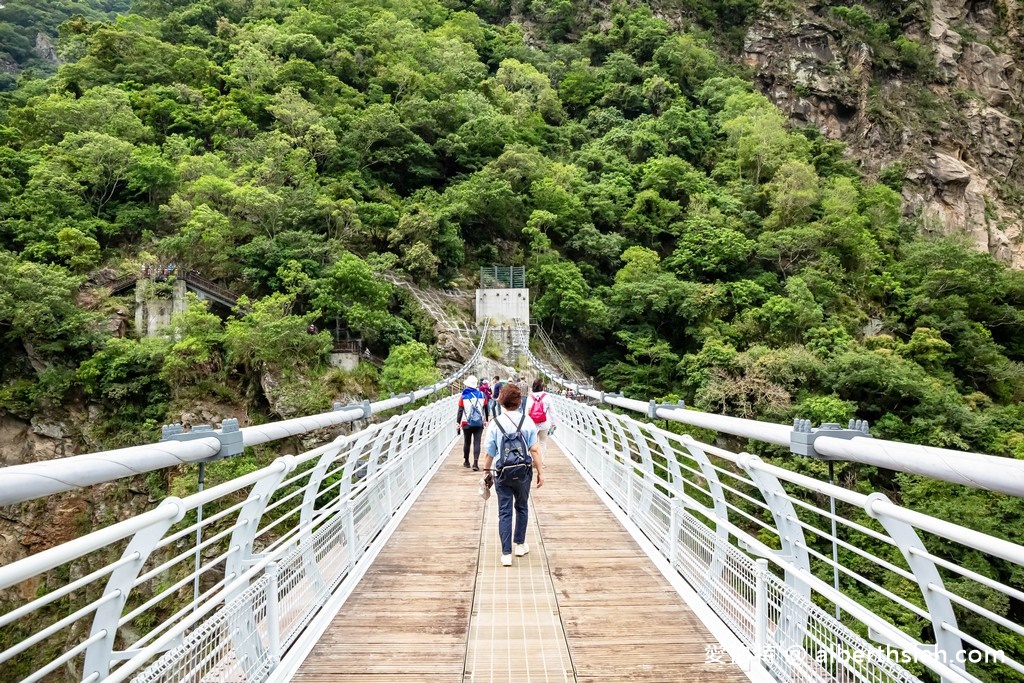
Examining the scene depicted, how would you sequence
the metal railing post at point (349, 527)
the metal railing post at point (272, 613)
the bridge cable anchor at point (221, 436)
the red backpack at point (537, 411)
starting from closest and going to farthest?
the metal railing post at point (272, 613) → the bridge cable anchor at point (221, 436) → the metal railing post at point (349, 527) → the red backpack at point (537, 411)

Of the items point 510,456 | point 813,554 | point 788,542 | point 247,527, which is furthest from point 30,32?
point 813,554

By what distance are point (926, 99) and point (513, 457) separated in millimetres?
60832

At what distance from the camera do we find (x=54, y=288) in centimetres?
2034

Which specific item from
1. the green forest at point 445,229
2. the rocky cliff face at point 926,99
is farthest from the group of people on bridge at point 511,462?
the rocky cliff face at point 926,99

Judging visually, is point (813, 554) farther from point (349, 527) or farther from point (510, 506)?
point (349, 527)

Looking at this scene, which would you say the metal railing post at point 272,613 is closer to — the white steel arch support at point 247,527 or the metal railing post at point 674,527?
the white steel arch support at point 247,527

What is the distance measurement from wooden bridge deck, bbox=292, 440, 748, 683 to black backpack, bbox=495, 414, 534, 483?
80 centimetres

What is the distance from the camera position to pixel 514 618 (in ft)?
12.4

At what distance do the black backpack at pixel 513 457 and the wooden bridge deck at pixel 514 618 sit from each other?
31.3 inches

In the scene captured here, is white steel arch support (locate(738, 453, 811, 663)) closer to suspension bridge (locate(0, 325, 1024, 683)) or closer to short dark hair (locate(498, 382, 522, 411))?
suspension bridge (locate(0, 325, 1024, 683))

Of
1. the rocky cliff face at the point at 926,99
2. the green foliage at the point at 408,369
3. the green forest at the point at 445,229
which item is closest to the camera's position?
the green forest at the point at 445,229

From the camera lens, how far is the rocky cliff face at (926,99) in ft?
150

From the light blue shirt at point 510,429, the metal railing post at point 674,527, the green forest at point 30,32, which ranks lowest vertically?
the metal railing post at point 674,527

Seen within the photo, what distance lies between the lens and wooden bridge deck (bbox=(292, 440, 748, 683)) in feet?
10.2
